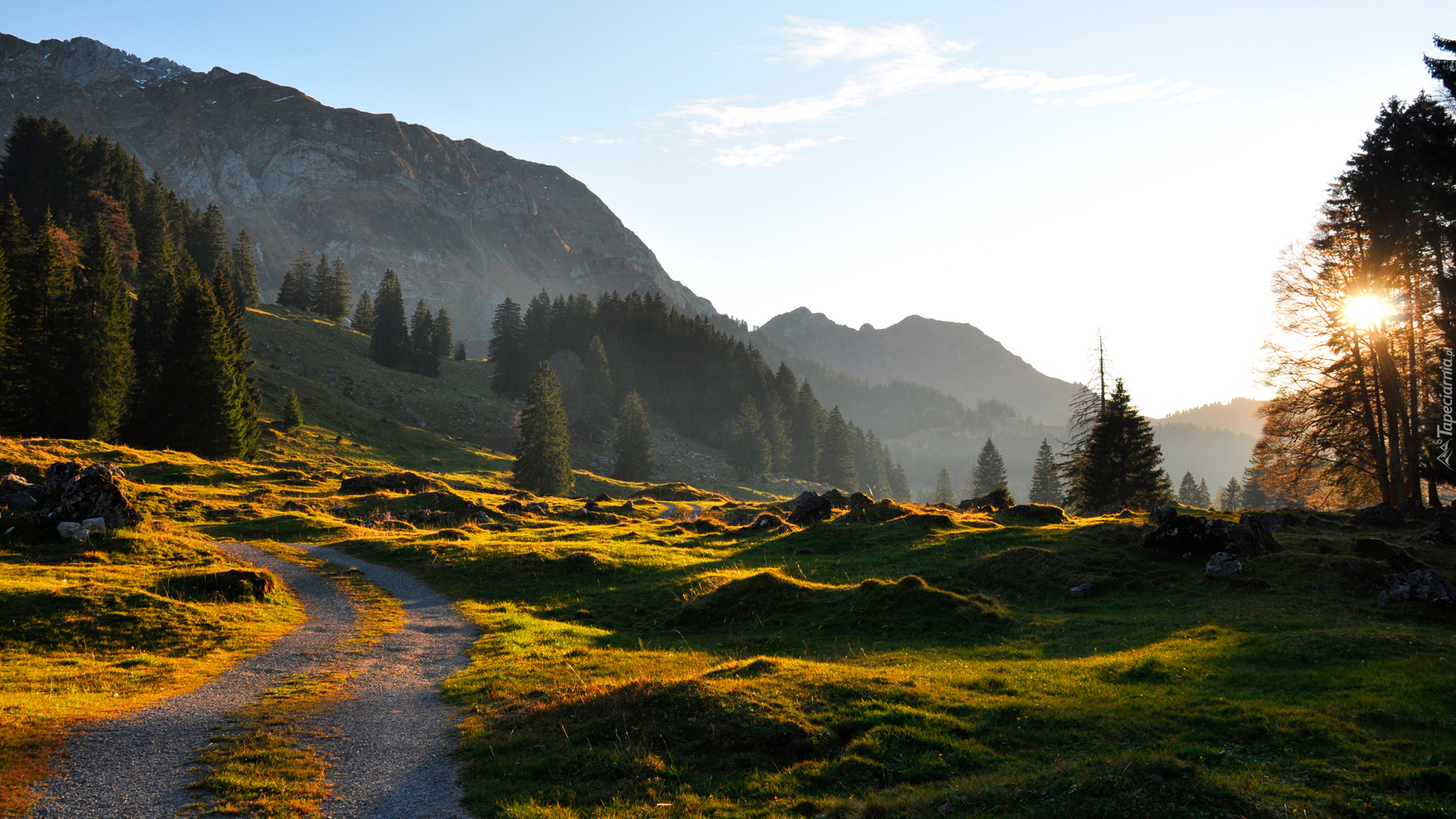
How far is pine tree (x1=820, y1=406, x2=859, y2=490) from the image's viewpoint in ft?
477

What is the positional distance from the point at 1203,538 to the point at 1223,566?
2.39 meters

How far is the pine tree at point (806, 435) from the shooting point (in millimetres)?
145750

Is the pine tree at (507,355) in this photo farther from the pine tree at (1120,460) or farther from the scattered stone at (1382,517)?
the scattered stone at (1382,517)

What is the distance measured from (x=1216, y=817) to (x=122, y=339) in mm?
81610

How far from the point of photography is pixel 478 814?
8789mm

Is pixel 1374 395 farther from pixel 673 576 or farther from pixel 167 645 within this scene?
pixel 167 645

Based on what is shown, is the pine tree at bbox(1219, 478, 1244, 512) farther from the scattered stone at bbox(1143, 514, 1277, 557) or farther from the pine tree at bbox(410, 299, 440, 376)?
the pine tree at bbox(410, 299, 440, 376)

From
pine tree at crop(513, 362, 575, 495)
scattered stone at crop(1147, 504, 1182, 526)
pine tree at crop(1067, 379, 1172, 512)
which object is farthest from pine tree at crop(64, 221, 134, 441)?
pine tree at crop(1067, 379, 1172, 512)

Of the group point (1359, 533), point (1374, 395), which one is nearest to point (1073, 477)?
point (1374, 395)

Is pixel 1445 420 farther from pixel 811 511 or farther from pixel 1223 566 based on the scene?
pixel 811 511

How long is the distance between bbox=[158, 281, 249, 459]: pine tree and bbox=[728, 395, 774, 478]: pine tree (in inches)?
Result: 3162

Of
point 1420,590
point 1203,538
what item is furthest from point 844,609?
point 1420,590

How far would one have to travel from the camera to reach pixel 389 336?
12369 cm

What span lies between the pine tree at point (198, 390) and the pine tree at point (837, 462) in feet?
355
